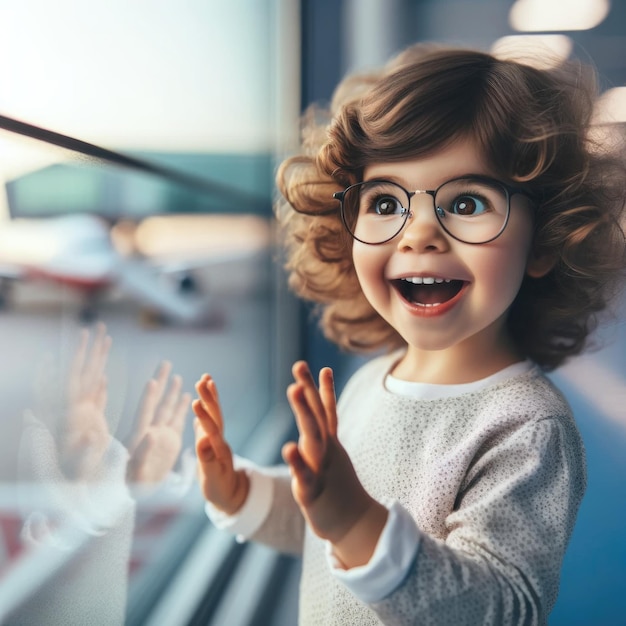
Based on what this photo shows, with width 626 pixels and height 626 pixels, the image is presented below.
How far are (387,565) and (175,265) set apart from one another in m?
1.18

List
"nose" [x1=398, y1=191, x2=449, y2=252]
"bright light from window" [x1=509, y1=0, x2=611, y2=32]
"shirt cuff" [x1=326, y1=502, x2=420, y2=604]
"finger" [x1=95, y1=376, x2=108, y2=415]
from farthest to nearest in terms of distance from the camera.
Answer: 1. "bright light from window" [x1=509, y1=0, x2=611, y2=32]
2. "finger" [x1=95, y1=376, x2=108, y2=415]
3. "nose" [x1=398, y1=191, x2=449, y2=252]
4. "shirt cuff" [x1=326, y1=502, x2=420, y2=604]

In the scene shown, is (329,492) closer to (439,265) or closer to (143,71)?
(439,265)

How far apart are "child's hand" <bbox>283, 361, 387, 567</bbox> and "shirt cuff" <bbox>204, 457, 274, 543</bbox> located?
315mm

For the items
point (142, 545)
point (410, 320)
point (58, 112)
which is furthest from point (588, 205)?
point (142, 545)

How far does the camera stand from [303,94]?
6.11ft

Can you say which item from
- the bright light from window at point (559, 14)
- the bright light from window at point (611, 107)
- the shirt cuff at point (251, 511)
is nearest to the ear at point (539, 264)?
the bright light from window at point (611, 107)

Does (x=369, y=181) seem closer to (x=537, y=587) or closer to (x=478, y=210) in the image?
(x=478, y=210)

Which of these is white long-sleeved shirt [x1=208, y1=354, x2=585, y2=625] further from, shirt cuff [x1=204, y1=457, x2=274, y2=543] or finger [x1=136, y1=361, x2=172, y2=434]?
finger [x1=136, y1=361, x2=172, y2=434]

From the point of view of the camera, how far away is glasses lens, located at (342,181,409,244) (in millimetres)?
750

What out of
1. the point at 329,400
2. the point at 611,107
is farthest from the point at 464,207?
the point at 611,107

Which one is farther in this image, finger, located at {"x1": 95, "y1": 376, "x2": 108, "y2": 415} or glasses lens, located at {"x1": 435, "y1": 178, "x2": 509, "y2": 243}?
finger, located at {"x1": 95, "y1": 376, "x2": 108, "y2": 415}

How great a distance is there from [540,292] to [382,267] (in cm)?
23

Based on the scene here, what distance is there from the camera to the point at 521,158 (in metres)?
0.74

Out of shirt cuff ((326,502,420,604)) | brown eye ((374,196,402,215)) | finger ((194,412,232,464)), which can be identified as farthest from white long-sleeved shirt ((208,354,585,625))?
brown eye ((374,196,402,215))
